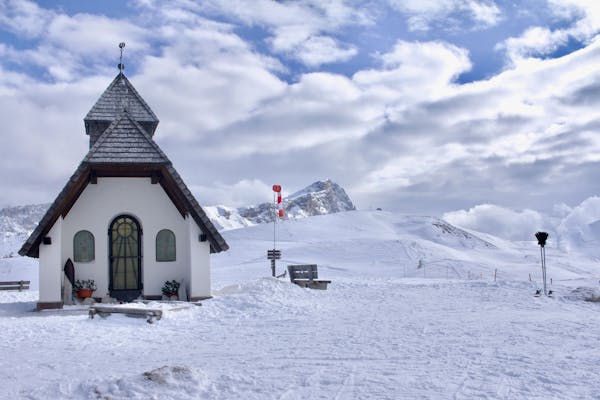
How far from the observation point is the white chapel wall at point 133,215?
1845 centimetres

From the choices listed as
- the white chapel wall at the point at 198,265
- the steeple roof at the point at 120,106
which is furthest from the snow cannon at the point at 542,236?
the steeple roof at the point at 120,106

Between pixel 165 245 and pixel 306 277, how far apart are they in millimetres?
6833

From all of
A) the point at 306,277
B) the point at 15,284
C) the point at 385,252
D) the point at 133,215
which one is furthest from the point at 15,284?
the point at 385,252

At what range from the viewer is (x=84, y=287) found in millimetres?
18062

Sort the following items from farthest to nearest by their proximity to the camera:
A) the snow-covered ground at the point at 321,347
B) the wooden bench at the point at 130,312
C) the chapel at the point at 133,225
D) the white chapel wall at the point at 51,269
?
the chapel at the point at 133,225 < the white chapel wall at the point at 51,269 < the wooden bench at the point at 130,312 < the snow-covered ground at the point at 321,347

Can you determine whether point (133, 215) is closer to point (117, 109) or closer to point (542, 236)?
point (117, 109)

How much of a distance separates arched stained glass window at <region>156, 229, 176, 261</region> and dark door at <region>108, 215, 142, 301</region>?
61 centimetres

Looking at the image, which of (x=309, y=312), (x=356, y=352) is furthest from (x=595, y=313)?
(x=356, y=352)

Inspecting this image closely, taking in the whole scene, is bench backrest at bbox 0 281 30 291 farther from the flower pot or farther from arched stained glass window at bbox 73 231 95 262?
the flower pot

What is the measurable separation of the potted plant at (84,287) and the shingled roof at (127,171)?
1.54m

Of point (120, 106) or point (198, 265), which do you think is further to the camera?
point (120, 106)

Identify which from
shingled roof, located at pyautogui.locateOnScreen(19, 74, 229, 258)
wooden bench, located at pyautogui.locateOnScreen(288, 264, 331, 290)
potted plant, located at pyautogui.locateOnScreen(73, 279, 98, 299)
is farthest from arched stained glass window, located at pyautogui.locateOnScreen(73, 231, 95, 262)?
wooden bench, located at pyautogui.locateOnScreen(288, 264, 331, 290)

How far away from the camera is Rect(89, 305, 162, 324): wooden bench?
1370 cm

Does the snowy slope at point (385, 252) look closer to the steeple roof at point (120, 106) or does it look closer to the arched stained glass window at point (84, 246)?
the steeple roof at point (120, 106)
